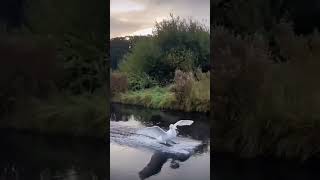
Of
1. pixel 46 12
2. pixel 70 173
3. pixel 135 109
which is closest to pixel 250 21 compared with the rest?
pixel 135 109

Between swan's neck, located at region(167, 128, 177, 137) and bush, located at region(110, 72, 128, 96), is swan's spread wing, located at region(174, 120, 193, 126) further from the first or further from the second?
bush, located at region(110, 72, 128, 96)

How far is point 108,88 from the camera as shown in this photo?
3461 mm

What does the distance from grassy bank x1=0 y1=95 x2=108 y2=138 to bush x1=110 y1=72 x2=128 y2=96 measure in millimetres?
99

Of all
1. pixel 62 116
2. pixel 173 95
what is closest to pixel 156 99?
pixel 173 95

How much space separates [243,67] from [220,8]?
0.44 m

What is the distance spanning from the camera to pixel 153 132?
136 inches

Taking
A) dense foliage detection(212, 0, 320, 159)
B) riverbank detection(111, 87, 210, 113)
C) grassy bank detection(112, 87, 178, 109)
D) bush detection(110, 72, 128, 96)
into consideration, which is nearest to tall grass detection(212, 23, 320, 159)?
dense foliage detection(212, 0, 320, 159)

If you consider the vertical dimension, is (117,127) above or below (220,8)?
below

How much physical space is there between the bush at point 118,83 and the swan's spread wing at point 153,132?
1.04 ft

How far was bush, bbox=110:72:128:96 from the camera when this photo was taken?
11.3 ft

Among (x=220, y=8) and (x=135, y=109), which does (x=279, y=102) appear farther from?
(x=135, y=109)

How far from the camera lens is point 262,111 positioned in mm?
3338

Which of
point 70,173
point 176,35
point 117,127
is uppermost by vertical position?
point 176,35

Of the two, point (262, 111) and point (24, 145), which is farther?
point (24, 145)
